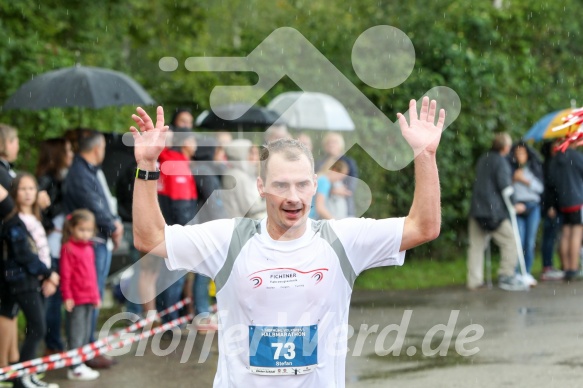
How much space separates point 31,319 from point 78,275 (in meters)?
0.85

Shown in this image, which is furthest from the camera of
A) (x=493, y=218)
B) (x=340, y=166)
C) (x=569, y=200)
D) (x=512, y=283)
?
(x=569, y=200)

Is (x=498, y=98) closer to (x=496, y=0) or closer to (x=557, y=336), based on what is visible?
(x=496, y=0)

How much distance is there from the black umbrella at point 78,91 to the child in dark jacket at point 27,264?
77.1 inches

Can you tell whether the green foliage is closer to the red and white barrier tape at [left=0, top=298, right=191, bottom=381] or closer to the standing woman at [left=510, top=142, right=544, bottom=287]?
the standing woman at [left=510, top=142, right=544, bottom=287]

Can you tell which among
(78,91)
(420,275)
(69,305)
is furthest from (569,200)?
(69,305)

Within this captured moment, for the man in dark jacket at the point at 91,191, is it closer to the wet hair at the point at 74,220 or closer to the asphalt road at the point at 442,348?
the wet hair at the point at 74,220

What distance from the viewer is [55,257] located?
376 inches

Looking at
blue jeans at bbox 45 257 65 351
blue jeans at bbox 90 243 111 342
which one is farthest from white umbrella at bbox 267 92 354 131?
blue jeans at bbox 45 257 65 351

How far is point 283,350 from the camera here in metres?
4.69

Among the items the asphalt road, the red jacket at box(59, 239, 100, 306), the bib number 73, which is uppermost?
the bib number 73

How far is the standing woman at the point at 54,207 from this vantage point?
9.62 m

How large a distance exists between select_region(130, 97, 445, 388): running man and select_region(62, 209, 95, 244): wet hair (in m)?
4.62

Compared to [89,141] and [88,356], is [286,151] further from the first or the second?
[89,141]

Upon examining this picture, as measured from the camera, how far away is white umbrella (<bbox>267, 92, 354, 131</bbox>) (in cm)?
1506
